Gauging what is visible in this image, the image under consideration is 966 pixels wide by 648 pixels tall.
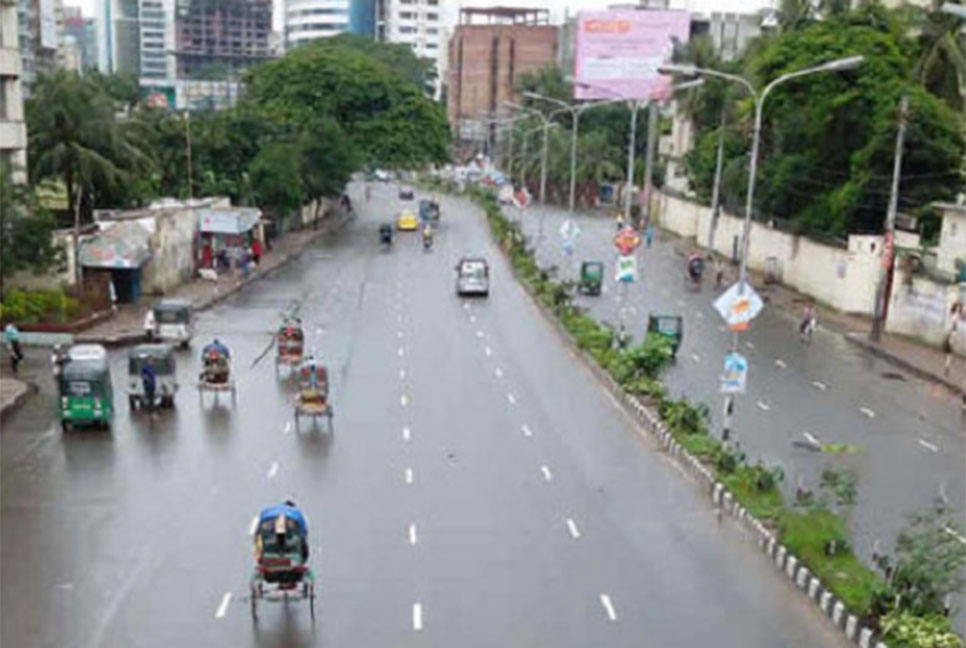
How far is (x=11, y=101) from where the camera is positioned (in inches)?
1745

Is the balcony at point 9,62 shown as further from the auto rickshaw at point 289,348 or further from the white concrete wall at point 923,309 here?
the white concrete wall at point 923,309

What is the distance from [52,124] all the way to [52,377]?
19729mm

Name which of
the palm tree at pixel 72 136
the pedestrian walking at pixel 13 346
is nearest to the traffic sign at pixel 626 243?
the pedestrian walking at pixel 13 346

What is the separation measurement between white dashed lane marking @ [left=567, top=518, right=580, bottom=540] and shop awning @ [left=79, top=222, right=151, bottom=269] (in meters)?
26.3

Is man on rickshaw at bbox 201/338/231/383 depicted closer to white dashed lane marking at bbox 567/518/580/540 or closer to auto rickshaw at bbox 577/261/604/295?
white dashed lane marking at bbox 567/518/580/540

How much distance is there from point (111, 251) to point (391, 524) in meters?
25.4

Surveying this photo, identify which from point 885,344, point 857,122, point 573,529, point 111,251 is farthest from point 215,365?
point 857,122

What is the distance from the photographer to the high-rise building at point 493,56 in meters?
158

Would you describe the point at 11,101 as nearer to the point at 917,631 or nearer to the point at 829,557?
the point at 829,557

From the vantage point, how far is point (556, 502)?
69.3 ft

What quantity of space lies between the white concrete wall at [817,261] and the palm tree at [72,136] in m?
29.3

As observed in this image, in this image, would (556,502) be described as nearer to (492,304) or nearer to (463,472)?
(463,472)

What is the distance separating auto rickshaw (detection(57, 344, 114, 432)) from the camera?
82.9ft

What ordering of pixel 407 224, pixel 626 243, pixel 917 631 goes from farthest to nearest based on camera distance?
pixel 407 224
pixel 626 243
pixel 917 631
